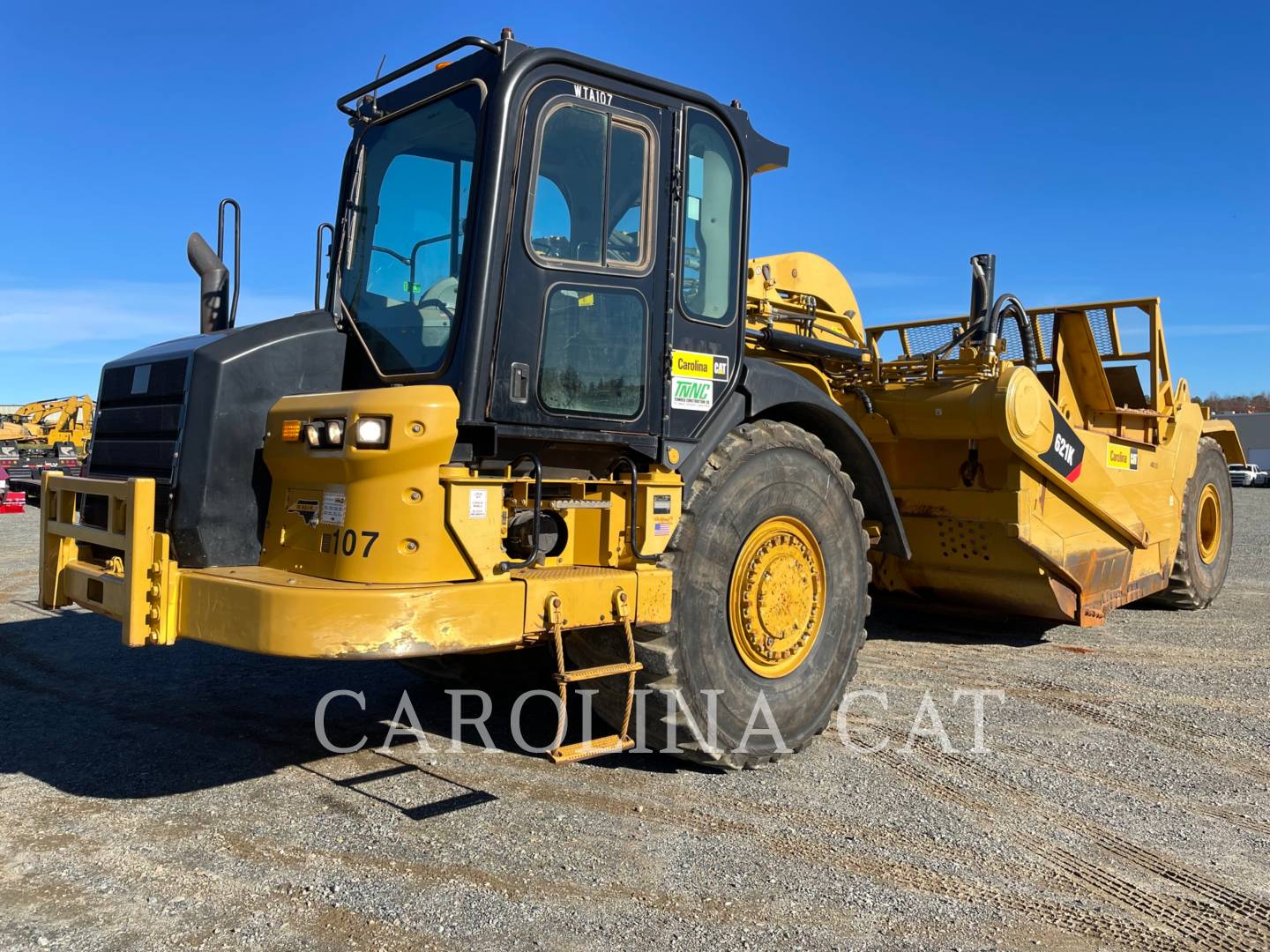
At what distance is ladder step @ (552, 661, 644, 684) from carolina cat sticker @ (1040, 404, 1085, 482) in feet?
12.3

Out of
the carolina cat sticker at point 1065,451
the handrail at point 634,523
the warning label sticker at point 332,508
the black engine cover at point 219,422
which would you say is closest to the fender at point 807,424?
the handrail at point 634,523

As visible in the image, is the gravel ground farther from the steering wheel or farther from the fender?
the steering wheel

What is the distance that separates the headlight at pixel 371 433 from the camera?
3318 mm

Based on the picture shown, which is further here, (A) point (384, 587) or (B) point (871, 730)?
(B) point (871, 730)

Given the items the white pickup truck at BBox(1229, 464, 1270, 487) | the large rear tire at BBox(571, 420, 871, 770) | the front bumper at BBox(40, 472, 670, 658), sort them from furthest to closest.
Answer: the white pickup truck at BBox(1229, 464, 1270, 487) → the large rear tire at BBox(571, 420, 871, 770) → the front bumper at BBox(40, 472, 670, 658)

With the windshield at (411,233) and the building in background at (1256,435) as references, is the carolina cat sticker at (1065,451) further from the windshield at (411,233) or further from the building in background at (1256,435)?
the building in background at (1256,435)

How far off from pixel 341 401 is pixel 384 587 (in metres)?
0.67

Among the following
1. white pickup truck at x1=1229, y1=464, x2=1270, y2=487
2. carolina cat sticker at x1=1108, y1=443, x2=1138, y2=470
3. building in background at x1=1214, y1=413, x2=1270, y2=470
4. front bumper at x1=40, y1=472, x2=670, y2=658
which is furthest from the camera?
building in background at x1=1214, y1=413, x2=1270, y2=470

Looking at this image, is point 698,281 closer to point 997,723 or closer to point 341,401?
point 341,401

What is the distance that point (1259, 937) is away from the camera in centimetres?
298

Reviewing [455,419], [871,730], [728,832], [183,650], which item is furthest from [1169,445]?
[183,650]

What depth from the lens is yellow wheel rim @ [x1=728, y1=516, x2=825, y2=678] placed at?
14.0ft

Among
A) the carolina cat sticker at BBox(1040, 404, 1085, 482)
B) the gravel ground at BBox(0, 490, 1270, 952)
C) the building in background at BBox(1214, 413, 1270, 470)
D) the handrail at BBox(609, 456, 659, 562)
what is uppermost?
the building in background at BBox(1214, 413, 1270, 470)

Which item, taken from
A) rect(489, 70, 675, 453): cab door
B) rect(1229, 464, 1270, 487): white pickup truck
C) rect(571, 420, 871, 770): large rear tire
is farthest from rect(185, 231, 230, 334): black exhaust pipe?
rect(1229, 464, 1270, 487): white pickup truck
